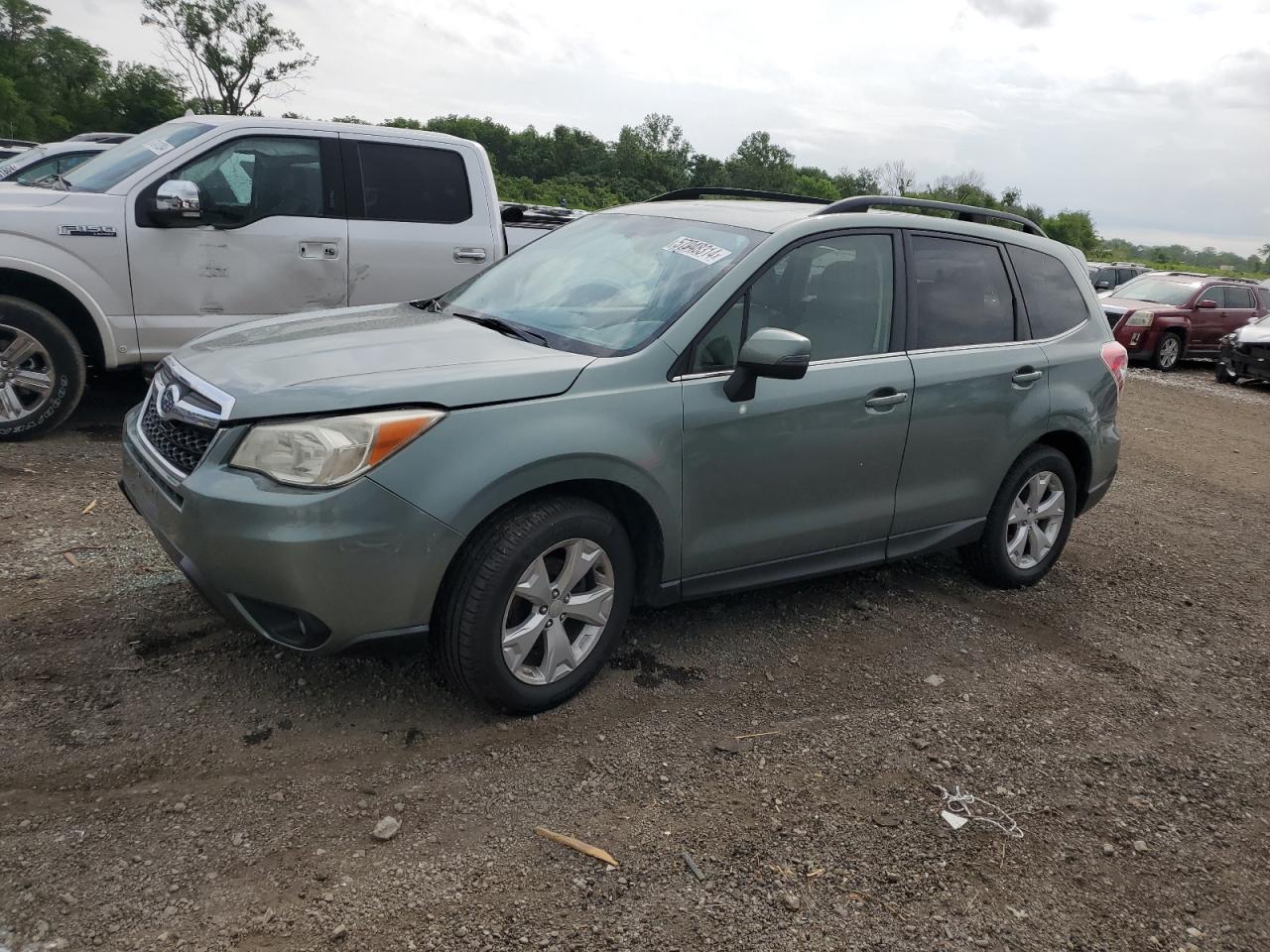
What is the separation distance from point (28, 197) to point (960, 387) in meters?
5.28

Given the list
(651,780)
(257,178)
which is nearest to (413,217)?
(257,178)

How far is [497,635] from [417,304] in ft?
6.11

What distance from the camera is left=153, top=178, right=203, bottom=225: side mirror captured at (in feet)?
18.9

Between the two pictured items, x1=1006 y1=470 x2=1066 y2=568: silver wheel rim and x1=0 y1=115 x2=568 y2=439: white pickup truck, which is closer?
x1=1006 y1=470 x2=1066 y2=568: silver wheel rim

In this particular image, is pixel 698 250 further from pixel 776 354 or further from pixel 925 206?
pixel 925 206

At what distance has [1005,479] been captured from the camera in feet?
15.1

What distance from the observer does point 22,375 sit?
226 inches

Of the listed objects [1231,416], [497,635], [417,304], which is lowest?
[1231,416]

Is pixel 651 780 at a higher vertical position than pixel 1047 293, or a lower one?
lower

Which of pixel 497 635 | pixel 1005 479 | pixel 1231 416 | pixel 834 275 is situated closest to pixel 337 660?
pixel 497 635

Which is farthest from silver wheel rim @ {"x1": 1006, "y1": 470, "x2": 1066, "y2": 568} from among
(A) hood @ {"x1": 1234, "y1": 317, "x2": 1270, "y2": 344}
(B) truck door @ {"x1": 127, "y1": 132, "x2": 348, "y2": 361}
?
(A) hood @ {"x1": 1234, "y1": 317, "x2": 1270, "y2": 344}

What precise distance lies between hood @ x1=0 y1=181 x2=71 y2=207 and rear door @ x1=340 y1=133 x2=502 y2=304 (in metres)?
1.68

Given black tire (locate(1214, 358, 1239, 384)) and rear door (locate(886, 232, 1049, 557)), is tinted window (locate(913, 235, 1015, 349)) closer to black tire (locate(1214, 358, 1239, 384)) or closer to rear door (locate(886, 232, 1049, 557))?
rear door (locate(886, 232, 1049, 557))

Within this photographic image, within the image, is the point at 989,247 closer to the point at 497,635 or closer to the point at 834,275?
the point at 834,275
